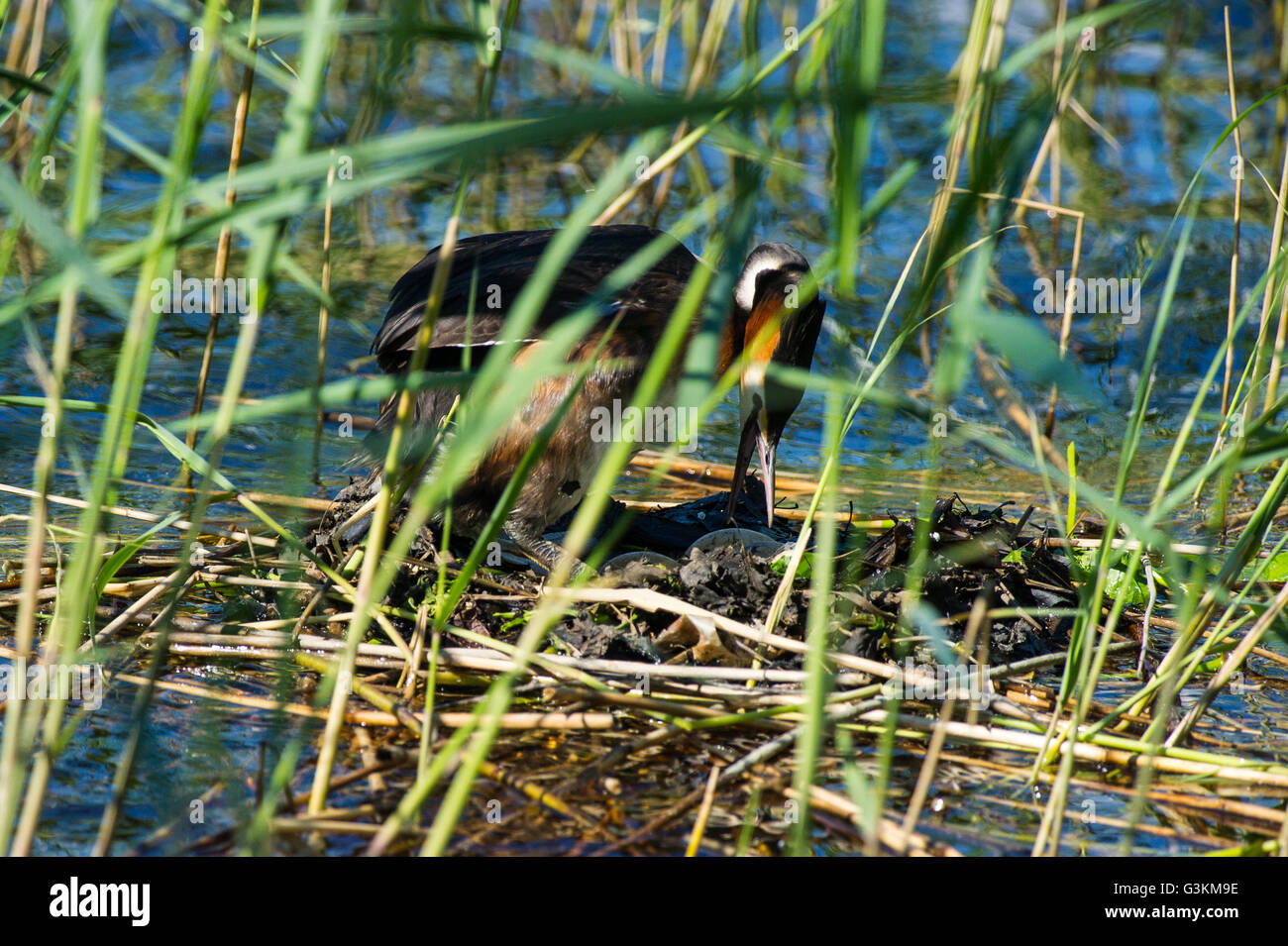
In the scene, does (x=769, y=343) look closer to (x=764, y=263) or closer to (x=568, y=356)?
(x=764, y=263)

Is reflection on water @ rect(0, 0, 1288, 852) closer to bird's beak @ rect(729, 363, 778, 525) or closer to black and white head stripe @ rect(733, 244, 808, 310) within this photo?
bird's beak @ rect(729, 363, 778, 525)

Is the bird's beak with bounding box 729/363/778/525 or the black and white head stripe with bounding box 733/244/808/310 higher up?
the black and white head stripe with bounding box 733/244/808/310

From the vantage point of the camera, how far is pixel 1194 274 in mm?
7961

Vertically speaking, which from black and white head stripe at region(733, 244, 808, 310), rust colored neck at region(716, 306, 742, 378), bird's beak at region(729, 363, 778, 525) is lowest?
bird's beak at region(729, 363, 778, 525)

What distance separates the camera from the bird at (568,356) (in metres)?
4.35

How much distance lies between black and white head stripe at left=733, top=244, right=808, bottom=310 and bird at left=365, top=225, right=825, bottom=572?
0.02m

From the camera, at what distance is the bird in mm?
4348

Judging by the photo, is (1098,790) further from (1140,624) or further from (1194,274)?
(1194,274)

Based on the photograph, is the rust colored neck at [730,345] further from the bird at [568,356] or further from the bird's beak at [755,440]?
the bird's beak at [755,440]

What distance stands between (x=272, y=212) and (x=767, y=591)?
215 cm

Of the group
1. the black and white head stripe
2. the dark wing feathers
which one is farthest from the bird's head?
the dark wing feathers

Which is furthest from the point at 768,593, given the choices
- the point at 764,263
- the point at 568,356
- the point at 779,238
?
the point at 779,238

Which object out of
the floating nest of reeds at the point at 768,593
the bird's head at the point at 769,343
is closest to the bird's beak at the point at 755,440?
the bird's head at the point at 769,343
